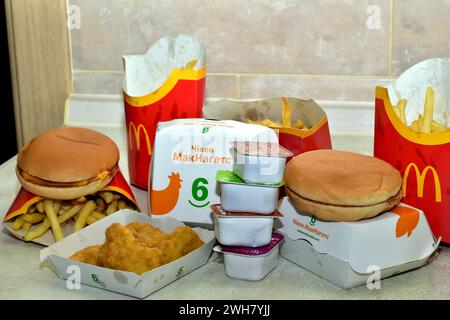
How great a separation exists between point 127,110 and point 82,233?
15.4 inches

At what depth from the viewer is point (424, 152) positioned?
1.10 m

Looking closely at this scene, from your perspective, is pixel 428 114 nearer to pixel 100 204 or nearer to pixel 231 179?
pixel 231 179

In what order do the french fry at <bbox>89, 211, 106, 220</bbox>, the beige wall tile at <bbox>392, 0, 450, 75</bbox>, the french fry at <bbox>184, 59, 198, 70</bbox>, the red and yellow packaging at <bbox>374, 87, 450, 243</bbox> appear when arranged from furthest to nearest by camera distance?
the beige wall tile at <bbox>392, 0, 450, 75</bbox> < the french fry at <bbox>184, 59, 198, 70</bbox> < the french fry at <bbox>89, 211, 106, 220</bbox> < the red and yellow packaging at <bbox>374, 87, 450, 243</bbox>

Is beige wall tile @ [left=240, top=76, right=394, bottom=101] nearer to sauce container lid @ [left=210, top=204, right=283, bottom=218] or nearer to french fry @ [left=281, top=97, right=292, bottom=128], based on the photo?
french fry @ [left=281, top=97, right=292, bottom=128]

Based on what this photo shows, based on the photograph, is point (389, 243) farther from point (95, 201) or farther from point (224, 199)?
point (95, 201)

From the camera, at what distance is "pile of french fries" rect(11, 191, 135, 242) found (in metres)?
1.15

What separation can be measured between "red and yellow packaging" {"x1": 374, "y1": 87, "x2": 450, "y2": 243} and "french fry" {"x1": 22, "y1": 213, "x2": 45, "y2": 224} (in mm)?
598

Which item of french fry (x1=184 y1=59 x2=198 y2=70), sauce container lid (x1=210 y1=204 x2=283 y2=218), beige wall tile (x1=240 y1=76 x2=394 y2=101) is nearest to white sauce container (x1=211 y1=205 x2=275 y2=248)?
sauce container lid (x1=210 y1=204 x2=283 y2=218)

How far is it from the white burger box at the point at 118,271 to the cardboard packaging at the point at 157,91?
0.26 meters

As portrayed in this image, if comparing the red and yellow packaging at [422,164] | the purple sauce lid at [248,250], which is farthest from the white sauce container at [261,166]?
the red and yellow packaging at [422,164]

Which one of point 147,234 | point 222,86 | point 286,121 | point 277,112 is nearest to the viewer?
point 147,234

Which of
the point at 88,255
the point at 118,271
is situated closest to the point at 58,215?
the point at 88,255

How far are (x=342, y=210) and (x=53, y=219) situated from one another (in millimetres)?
475

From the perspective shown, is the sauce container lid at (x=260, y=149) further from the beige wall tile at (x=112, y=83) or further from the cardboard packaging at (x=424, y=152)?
the beige wall tile at (x=112, y=83)
